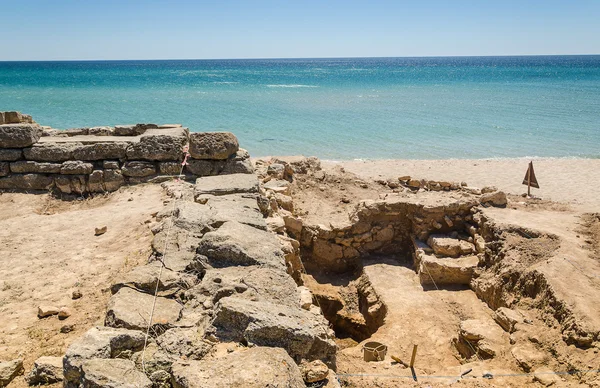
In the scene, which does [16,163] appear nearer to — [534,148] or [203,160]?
[203,160]

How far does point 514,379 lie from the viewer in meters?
5.64

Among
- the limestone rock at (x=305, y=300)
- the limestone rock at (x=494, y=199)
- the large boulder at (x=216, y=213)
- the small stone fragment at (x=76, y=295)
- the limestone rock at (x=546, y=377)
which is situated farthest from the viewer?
the limestone rock at (x=494, y=199)

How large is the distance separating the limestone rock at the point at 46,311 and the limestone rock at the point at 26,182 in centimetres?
438

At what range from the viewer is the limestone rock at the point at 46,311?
159 inches

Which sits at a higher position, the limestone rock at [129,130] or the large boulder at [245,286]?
the limestone rock at [129,130]

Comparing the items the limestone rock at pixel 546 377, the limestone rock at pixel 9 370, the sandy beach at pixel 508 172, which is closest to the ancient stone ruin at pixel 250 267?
the limestone rock at pixel 9 370

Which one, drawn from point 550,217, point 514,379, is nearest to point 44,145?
point 514,379

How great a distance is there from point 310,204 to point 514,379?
19.1ft

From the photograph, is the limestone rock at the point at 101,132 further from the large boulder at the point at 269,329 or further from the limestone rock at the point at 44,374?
the large boulder at the point at 269,329

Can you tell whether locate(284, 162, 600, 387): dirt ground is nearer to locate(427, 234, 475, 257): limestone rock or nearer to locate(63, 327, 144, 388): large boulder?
locate(427, 234, 475, 257): limestone rock

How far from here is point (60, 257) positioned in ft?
17.4

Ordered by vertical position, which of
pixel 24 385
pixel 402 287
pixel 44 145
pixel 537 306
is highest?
pixel 44 145

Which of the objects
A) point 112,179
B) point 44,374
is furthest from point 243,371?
point 112,179

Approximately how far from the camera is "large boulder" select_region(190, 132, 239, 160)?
7.73m
